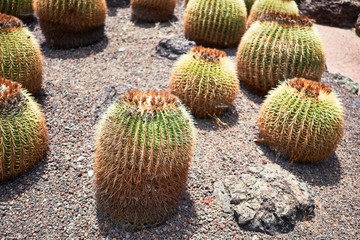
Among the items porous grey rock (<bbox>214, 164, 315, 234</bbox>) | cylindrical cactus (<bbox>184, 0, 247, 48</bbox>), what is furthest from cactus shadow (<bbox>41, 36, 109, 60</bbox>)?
porous grey rock (<bbox>214, 164, 315, 234</bbox>)

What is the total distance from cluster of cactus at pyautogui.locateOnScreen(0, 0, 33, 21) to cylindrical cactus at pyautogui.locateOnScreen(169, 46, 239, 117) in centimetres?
377

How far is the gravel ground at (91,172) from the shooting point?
11.7 ft

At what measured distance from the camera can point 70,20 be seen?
6.46 metres

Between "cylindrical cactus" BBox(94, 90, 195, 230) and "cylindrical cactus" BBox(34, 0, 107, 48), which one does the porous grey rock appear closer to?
"cylindrical cactus" BBox(94, 90, 195, 230)

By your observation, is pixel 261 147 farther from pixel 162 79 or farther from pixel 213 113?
pixel 162 79

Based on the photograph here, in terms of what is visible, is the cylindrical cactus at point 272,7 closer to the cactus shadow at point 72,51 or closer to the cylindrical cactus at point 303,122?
the cactus shadow at point 72,51

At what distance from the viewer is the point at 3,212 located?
3678mm

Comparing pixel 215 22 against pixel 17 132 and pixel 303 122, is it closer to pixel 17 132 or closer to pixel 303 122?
pixel 303 122

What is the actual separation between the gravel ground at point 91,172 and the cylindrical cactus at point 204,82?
0.77ft

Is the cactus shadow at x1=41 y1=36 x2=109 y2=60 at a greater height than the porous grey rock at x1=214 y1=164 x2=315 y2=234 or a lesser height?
lesser

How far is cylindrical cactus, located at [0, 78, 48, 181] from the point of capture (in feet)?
12.3

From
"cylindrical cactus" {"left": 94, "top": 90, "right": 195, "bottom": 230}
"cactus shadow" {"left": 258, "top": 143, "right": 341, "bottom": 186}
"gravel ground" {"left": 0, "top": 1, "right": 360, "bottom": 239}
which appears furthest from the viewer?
"cactus shadow" {"left": 258, "top": 143, "right": 341, "bottom": 186}

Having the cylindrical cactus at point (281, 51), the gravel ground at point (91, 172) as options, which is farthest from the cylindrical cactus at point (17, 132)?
the cylindrical cactus at point (281, 51)

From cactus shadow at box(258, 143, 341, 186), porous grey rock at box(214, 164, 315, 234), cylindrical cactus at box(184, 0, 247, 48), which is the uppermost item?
cylindrical cactus at box(184, 0, 247, 48)
